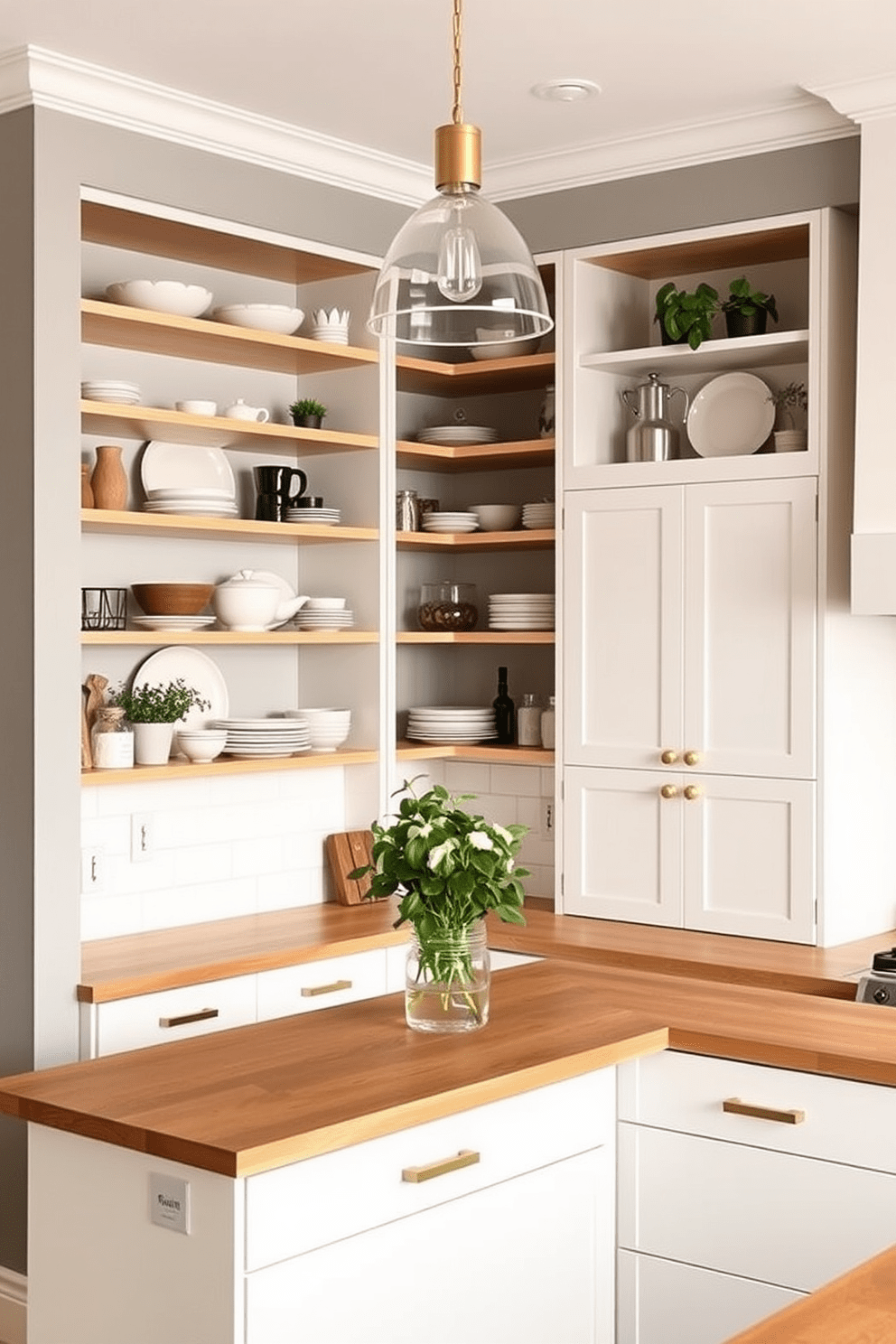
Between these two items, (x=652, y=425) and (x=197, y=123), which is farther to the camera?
(x=652, y=425)

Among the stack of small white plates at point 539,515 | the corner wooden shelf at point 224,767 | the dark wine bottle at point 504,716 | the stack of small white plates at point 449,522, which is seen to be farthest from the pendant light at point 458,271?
the dark wine bottle at point 504,716

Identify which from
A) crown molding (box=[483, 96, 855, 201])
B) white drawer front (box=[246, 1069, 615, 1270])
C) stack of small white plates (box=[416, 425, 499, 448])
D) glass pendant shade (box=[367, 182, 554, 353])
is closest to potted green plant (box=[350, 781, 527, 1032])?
white drawer front (box=[246, 1069, 615, 1270])

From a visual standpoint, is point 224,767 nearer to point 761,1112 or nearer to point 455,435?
point 455,435

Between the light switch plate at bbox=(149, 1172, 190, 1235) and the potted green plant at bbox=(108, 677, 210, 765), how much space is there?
1.99 meters

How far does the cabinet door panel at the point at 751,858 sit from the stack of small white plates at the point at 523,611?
0.74 meters

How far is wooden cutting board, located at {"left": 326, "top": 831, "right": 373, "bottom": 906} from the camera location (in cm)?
479

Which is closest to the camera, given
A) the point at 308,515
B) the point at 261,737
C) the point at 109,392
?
the point at 109,392

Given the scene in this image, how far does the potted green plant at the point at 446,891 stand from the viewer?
2.82 metres

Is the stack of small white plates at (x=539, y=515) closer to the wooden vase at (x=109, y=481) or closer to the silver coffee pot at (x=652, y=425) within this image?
the silver coffee pot at (x=652, y=425)

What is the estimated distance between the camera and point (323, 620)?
4.73 meters

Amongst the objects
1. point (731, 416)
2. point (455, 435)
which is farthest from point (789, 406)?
point (455, 435)

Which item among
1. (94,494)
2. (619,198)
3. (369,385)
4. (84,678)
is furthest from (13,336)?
(619,198)

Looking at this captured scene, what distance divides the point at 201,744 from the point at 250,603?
0.43m

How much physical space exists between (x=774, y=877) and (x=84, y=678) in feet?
5.94
